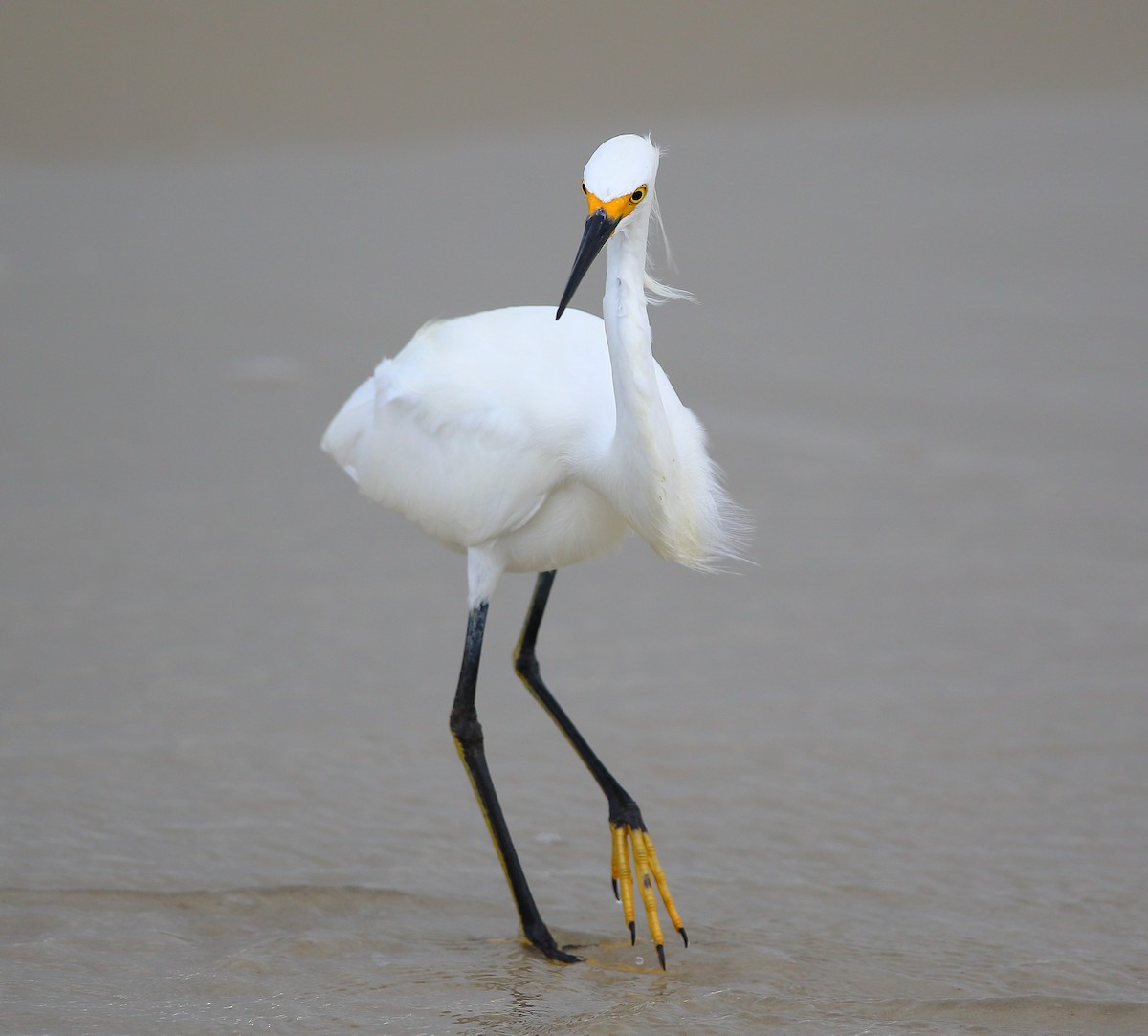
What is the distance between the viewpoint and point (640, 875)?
3.72 m

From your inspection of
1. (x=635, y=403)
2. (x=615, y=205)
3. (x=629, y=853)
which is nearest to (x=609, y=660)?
(x=629, y=853)

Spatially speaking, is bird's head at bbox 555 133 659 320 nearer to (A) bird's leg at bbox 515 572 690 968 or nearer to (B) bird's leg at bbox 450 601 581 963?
(B) bird's leg at bbox 450 601 581 963

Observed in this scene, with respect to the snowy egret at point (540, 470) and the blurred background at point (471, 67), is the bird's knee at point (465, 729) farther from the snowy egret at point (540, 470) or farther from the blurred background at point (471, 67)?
the blurred background at point (471, 67)

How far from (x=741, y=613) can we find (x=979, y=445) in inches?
79.6

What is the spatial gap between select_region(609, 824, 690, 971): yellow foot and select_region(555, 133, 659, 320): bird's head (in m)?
1.40

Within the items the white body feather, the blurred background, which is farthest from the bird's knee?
the blurred background

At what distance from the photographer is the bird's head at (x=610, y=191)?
121 inches

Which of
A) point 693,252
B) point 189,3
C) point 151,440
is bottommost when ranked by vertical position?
point 151,440

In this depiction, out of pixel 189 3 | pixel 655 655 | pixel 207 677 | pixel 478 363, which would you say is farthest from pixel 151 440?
pixel 189 3

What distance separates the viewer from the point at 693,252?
9.34 metres

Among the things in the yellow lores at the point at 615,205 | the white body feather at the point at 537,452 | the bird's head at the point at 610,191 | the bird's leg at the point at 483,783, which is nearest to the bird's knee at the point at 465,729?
the bird's leg at the point at 483,783

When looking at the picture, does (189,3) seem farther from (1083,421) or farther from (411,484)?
(411,484)

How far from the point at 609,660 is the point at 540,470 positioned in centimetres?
167

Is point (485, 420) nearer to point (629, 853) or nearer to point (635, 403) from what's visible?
point (635, 403)
